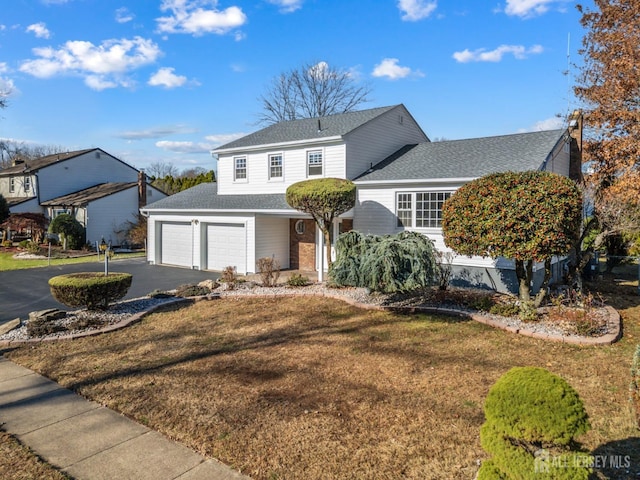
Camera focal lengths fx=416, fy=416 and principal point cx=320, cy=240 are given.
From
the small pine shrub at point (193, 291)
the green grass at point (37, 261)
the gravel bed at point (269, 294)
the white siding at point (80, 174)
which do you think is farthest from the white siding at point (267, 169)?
the white siding at point (80, 174)

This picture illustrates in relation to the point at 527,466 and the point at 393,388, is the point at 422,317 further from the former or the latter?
the point at 527,466

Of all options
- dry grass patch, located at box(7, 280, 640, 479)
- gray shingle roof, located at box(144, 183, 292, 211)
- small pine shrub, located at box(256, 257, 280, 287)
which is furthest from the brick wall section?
dry grass patch, located at box(7, 280, 640, 479)

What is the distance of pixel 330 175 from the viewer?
17.4 metres

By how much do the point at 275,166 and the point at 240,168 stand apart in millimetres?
2377

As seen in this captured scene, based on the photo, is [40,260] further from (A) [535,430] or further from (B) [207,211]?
(A) [535,430]

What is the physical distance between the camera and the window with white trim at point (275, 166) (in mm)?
19156

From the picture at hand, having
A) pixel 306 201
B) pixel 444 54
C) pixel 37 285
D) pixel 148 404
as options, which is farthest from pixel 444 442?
pixel 444 54

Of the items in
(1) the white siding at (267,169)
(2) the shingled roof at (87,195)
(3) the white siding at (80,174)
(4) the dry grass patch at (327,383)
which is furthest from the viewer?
(3) the white siding at (80,174)

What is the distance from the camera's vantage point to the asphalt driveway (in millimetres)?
12797

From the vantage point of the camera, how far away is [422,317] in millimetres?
10320

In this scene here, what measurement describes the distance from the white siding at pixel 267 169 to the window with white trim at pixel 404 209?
279 cm

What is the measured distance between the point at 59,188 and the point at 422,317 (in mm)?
33832

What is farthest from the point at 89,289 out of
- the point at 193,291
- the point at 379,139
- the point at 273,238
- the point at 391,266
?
the point at 379,139

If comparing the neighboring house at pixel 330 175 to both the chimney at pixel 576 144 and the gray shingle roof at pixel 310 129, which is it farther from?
the chimney at pixel 576 144
